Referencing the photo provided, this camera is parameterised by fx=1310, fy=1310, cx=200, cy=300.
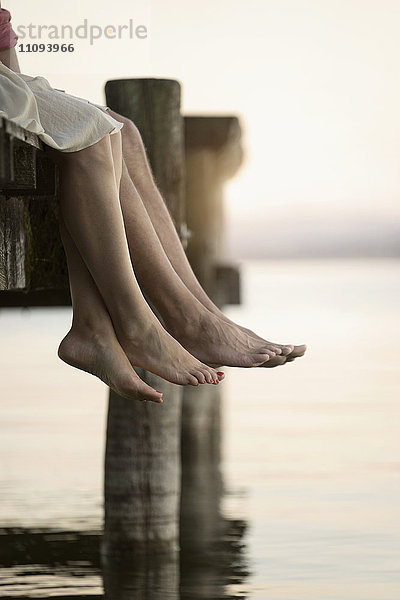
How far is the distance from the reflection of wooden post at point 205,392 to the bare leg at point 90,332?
2.87 meters

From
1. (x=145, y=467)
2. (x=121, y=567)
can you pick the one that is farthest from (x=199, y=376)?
(x=121, y=567)

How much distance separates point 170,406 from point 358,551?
1348 millimetres

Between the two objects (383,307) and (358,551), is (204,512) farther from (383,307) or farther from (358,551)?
(383,307)

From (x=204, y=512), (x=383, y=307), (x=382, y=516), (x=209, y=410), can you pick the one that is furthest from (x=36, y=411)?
(x=383, y=307)

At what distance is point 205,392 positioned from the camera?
1121cm

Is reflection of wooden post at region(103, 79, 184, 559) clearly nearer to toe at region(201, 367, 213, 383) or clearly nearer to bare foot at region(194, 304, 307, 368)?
bare foot at region(194, 304, 307, 368)

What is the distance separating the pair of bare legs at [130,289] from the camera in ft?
11.5

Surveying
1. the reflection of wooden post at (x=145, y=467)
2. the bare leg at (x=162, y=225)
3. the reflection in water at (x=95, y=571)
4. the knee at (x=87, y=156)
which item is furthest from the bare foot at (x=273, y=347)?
the reflection in water at (x=95, y=571)

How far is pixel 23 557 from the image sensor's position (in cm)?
683

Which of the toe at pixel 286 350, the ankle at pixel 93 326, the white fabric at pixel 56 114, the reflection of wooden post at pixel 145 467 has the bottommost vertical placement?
the reflection of wooden post at pixel 145 467

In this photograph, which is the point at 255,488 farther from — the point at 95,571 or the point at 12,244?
the point at 12,244

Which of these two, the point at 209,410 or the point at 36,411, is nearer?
the point at 209,410

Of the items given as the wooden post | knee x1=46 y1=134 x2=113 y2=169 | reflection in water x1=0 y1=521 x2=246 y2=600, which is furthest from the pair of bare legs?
the wooden post

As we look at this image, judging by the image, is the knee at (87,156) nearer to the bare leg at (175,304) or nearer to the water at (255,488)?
the bare leg at (175,304)
